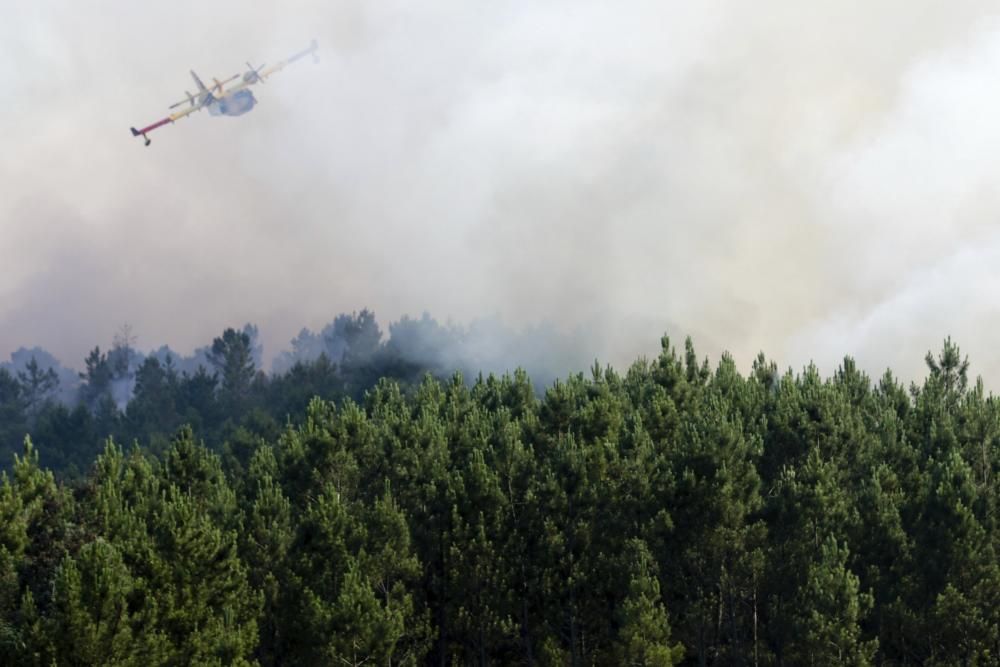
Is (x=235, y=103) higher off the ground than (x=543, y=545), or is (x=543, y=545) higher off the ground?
(x=235, y=103)

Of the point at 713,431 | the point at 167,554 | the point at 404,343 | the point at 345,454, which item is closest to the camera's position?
the point at 167,554

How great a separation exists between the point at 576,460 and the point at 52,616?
23.9 metres

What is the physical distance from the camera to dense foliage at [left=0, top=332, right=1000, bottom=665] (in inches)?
1844

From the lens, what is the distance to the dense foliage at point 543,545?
154 feet

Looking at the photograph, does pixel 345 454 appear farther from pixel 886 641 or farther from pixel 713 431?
pixel 886 641

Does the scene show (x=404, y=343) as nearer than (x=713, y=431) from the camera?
No

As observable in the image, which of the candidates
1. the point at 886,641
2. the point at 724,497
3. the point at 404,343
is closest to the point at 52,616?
the point at 724,497

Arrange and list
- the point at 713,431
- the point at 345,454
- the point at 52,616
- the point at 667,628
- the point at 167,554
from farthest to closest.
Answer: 1. the point at 345,454
2. the point at 713,431
3. the point at 667,628
4. the point at 167,554
5. the point at 52,616

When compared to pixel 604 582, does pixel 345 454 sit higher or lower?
higher

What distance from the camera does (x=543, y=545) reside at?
5575cm

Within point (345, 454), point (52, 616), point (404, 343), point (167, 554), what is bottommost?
point (52, 616)

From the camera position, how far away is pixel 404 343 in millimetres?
193375

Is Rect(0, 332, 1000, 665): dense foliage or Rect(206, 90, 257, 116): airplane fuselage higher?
Rect(206, 90, 257, 116): airplane fuselage

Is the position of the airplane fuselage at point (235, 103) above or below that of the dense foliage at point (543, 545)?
above
